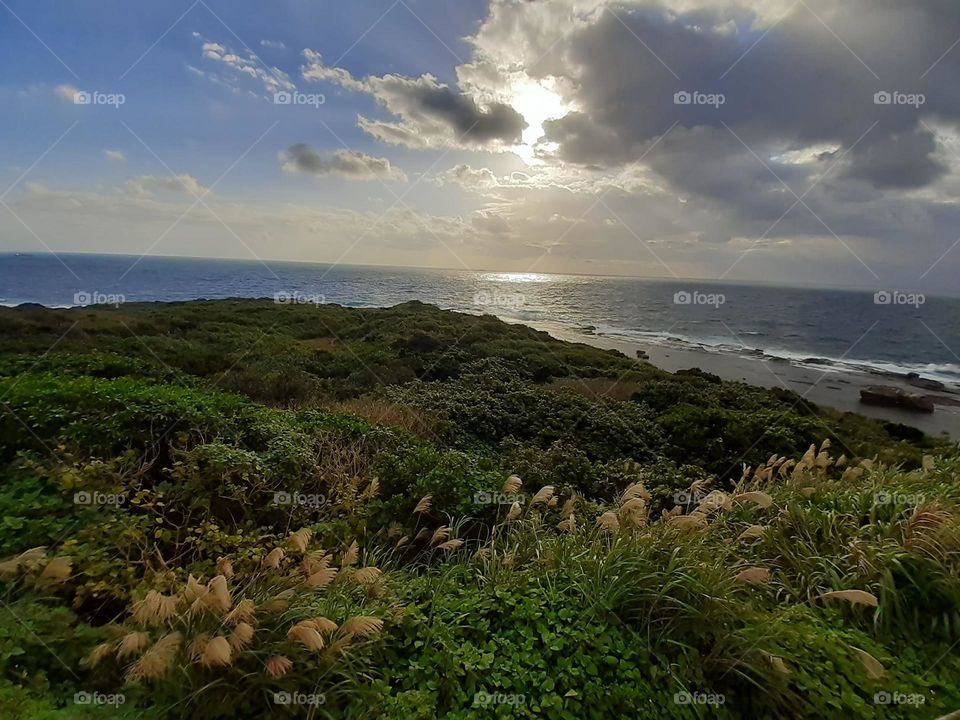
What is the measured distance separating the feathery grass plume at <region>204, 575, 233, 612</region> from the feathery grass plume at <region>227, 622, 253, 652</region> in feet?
0.42

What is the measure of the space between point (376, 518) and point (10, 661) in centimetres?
248

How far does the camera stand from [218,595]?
2109 millimetres

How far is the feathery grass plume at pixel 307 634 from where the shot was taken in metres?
2.02

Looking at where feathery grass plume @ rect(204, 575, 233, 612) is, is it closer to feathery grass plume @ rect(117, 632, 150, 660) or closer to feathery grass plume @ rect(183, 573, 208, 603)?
feathery grass plume @ rect(183, 573, 208, 603)

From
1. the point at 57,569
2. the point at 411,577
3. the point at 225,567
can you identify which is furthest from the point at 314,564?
the point at 57,569

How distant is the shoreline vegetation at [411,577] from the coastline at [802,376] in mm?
9560

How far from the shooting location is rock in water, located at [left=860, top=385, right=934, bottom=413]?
557 inches

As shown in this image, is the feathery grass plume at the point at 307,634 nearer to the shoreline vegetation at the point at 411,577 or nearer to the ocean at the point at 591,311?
the shoreline vegetation at the point at 411,577

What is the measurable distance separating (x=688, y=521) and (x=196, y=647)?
293cm

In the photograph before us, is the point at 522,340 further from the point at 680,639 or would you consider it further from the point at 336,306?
the point at 680,639

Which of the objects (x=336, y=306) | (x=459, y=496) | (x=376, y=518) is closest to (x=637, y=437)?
(x=459, y=496)

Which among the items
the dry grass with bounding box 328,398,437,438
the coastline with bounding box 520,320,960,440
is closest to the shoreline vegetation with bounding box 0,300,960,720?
the dry grass with bounding box 328,398,437,438

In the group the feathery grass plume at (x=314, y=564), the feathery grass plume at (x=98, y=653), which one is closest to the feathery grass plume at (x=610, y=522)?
the feathery grass plume at (x=314, y=564)

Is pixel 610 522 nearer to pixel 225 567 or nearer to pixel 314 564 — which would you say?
pixel 314 564
